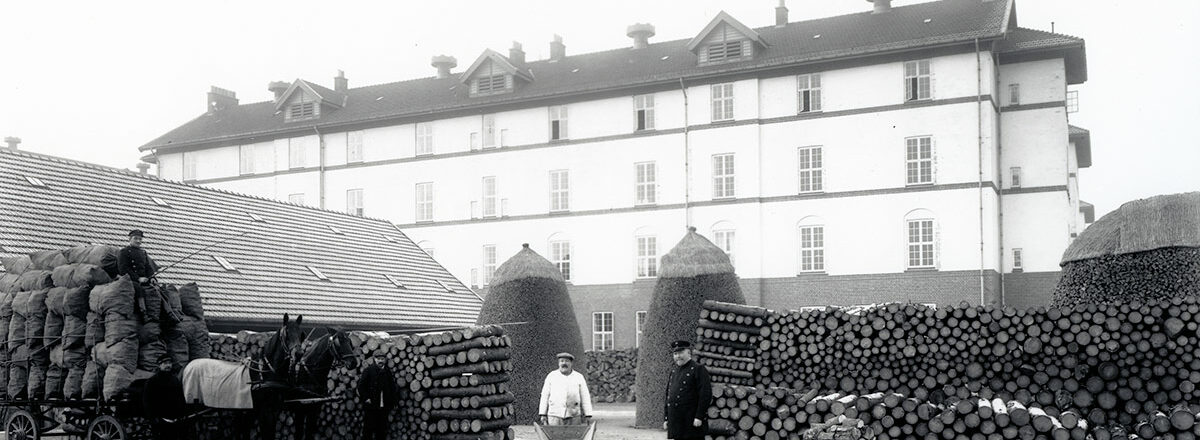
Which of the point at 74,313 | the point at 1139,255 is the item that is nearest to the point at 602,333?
the point at 1139,255

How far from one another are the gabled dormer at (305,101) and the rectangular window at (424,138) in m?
5.81

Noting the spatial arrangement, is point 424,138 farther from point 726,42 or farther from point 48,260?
point 48,260

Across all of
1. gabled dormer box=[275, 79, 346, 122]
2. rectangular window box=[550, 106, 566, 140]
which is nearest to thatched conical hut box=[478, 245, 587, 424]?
rectangular window box=[550, 106, 566, 140]

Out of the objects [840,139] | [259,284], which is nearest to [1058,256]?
[840,139]

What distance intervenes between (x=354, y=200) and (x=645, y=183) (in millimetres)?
14428

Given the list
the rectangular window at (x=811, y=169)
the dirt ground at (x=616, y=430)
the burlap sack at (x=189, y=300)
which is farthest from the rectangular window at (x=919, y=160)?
the burlap sack at (x=189, y=300)

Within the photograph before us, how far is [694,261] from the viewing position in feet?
75.4

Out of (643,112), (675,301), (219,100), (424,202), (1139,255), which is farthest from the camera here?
(219,100)

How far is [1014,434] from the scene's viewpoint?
596 inches

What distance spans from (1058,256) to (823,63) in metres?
10.7

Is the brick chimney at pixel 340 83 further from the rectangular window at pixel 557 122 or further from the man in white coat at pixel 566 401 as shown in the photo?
the man in white coat at pixel 566 401

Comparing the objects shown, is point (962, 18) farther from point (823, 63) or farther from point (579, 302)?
point (579, 302)

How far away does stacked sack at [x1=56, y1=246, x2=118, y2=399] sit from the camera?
16.2 m

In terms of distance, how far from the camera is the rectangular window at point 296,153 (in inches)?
2127
